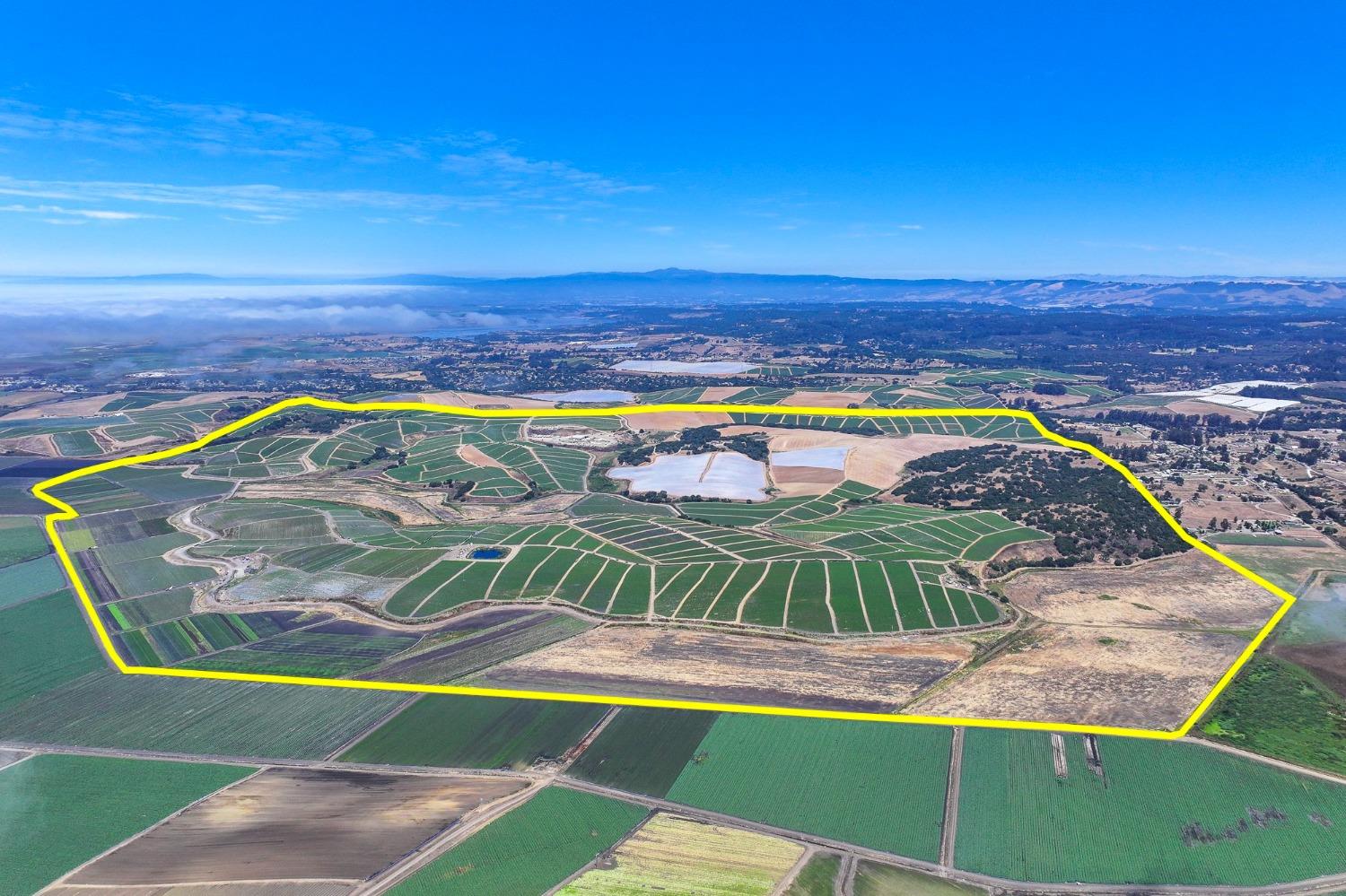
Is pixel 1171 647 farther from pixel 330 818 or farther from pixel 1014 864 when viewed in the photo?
pixel 330 818

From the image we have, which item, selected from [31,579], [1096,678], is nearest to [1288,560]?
[1096,678]

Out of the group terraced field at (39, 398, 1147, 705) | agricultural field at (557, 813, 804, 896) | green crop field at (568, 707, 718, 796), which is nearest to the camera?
agricultural field at (557, 813, 804, 896)

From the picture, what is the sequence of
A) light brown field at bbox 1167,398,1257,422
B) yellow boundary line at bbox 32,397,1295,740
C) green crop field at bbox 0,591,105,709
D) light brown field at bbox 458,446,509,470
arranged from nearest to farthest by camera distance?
yellow boundary line at bbox 32,397,1295,740
green crop field at bbox 0,591,105,709
light brown field at bbox 458,446,509,470
light brown field at bbox 1167,398,1257,422

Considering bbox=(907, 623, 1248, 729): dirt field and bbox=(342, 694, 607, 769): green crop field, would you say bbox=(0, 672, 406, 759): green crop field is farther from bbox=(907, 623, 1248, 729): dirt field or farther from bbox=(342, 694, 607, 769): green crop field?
bbox=(907, 623, 1248, 729): dirt field

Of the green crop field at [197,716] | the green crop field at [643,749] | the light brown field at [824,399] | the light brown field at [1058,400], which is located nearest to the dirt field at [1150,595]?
the green crop field at [643,749]

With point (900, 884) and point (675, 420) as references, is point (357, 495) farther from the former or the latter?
point (900, 884)

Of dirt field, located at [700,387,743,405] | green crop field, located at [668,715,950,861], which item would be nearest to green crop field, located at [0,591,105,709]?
green crop field, located at [668,715,950,861]

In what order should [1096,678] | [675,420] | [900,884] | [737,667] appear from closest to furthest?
1. [900,884]
2. [1096,678]
3. [737,667]
4. [675,420]

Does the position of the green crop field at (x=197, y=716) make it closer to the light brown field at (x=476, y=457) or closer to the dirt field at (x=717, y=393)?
the light brown field at (x=476, y=457)
